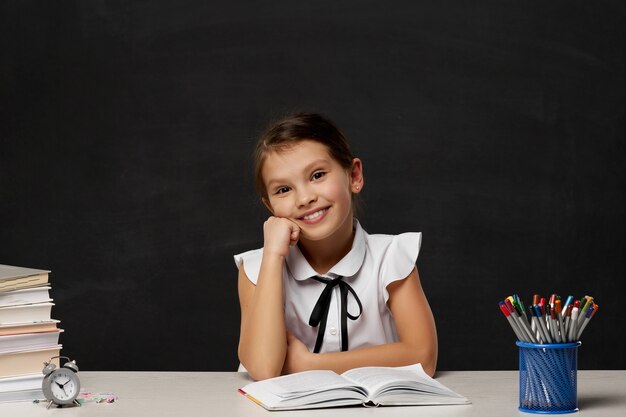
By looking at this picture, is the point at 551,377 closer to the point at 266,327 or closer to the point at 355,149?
the point at 266,327

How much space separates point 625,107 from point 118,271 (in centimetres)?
197

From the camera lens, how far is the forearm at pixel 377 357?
2000mm

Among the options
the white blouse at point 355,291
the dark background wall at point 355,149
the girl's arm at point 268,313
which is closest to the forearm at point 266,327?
the girl's arm at point 268,313

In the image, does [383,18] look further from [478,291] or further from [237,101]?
[478,291]

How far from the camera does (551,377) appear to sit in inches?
63.4

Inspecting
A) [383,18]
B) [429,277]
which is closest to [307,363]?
[429,277]

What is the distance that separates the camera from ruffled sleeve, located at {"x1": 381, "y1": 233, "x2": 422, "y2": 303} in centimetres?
218

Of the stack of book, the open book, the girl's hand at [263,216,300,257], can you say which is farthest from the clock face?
the girl's hand at [263,216,300,257]

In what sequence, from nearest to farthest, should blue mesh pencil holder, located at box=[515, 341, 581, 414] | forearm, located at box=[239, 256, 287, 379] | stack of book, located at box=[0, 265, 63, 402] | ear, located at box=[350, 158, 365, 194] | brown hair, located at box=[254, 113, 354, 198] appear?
blue mesh pencil holder, located at box=[515, 341, 581, 414] < stack of book, located at box=[0, 265, 63, 402] < forearm, located at box=[239, 256, 287, 379] < brown hair, located at box=[254, 113, 354, 198] < ear, located at box=[350, 158, 365, 194]

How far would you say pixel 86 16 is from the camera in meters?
3.62

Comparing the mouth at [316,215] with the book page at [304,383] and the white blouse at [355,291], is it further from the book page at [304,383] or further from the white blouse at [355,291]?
the book page at [304,383]

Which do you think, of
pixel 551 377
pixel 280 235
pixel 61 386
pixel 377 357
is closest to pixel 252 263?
pixel 280 235

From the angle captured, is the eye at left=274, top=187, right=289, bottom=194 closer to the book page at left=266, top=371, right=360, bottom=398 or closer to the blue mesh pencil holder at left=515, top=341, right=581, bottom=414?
the book page at left=266, top=371, right=360, bottom=398

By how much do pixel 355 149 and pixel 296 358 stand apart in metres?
1.66
